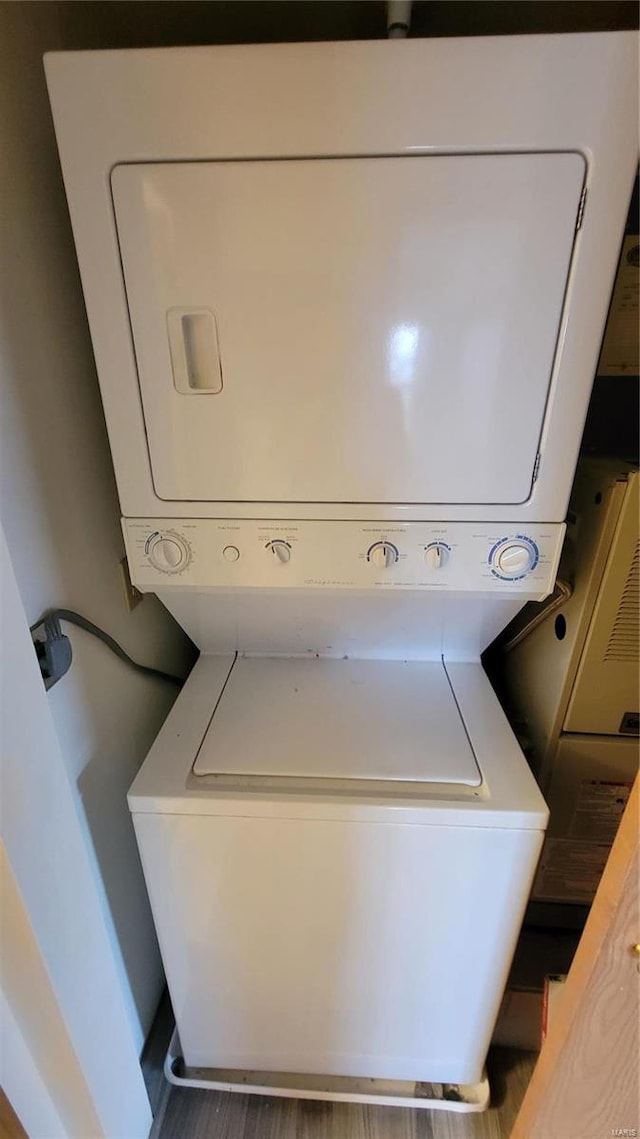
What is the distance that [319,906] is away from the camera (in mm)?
989

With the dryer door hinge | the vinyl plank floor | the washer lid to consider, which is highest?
the dryer door hinge

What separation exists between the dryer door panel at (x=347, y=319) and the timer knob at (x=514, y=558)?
0.08 m

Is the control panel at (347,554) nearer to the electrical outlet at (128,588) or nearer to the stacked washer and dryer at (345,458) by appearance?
the stacked washer and dryer at (345,458)

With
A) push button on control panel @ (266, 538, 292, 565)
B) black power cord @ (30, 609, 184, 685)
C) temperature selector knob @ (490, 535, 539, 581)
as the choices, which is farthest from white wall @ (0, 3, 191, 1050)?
temperature selector knob @ (490, 535, 539, 581)

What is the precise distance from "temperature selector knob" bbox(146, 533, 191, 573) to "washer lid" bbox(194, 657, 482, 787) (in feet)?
1.06

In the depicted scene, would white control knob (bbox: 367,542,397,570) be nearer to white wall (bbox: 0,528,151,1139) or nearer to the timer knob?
the timer knob

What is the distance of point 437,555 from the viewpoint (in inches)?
35.8

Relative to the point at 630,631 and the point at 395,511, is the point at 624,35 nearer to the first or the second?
the point at 395,511

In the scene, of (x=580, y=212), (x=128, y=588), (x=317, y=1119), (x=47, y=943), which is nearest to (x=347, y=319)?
(x=580, y=212)

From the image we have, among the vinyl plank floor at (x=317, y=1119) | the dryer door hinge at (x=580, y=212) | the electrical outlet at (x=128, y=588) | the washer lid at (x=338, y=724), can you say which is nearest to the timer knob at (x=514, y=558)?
the washer lid at (x=338, y=724)

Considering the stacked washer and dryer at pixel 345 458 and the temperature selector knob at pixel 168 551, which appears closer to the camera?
the stacked washer and dryer at pixel 345 458

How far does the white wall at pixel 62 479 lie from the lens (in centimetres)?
79

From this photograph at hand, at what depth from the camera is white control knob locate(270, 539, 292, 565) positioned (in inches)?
36.6

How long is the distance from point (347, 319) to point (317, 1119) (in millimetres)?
1596
